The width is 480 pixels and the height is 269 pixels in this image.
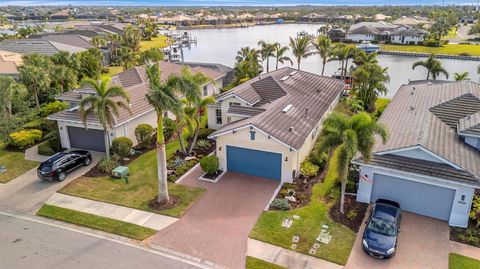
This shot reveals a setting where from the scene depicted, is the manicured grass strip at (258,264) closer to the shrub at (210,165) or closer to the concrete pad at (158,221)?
the concrete pad at (158,221)

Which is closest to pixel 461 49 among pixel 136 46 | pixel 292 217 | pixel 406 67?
pixel 406 67

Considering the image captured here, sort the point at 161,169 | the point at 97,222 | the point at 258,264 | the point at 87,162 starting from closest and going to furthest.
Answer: the point at 258,264 → the point at 97,222 → the point at 161,169 → the point at 87,162

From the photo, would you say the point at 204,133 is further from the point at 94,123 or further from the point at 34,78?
the point at 34,78

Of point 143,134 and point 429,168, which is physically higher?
point 429,168

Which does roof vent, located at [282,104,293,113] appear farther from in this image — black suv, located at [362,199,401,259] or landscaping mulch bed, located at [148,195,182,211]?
landscaping mulch bed, located at [148,195,182,211]

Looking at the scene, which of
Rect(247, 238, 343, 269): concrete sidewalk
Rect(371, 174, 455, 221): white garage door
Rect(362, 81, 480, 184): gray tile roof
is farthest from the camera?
Rect(362, 81, 480, 184): gray tile roof

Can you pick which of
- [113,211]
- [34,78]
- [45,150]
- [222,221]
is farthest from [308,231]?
[34,78]

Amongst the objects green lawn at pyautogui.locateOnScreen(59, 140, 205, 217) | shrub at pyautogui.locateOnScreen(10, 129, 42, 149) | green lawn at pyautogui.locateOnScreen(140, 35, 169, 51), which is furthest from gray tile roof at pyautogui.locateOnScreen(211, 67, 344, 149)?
green lawn at pyautogui.locateOnScreen(140, 35, 169, 51)
